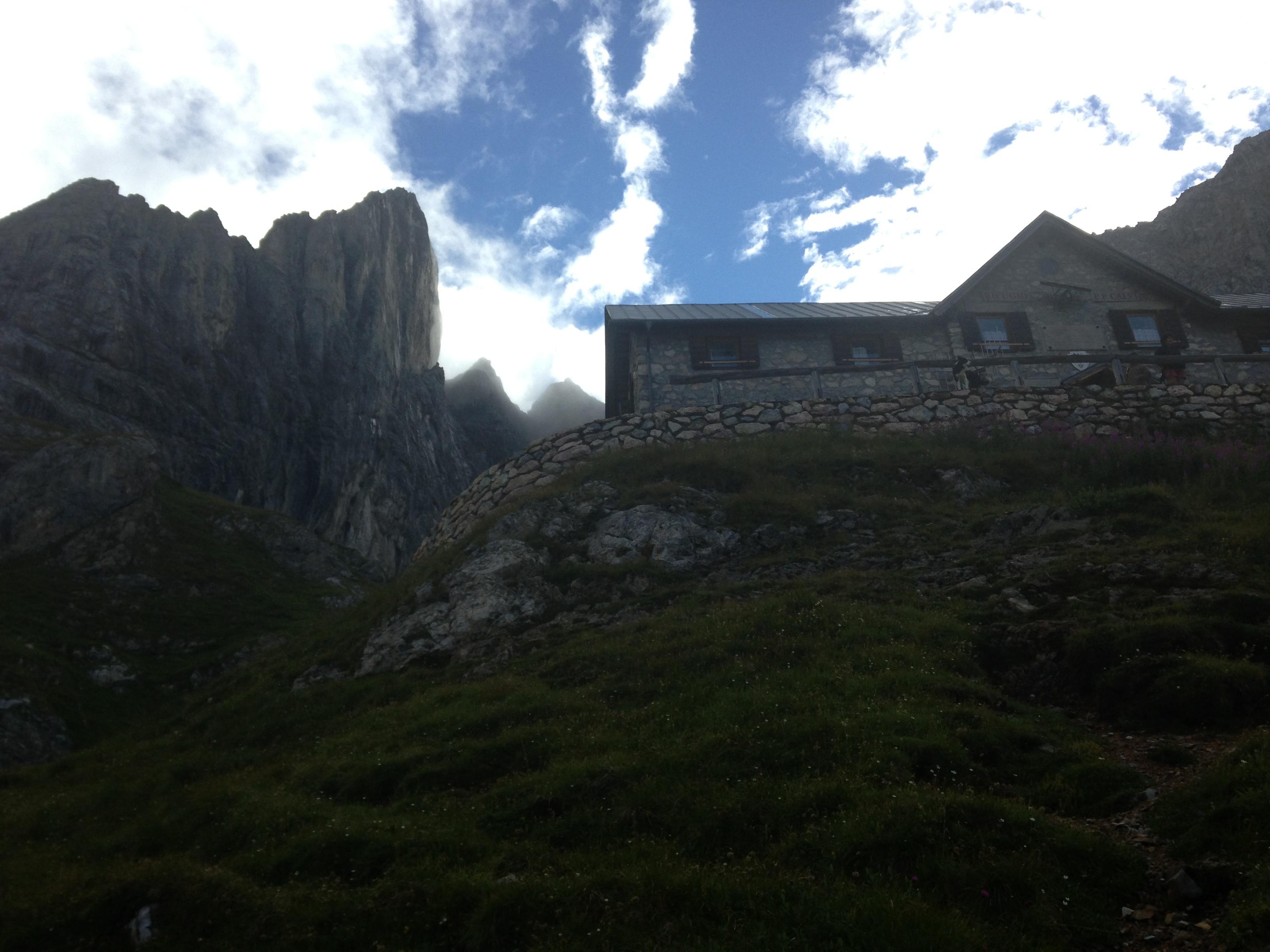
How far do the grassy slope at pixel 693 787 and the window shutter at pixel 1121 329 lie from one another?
51.9 feet

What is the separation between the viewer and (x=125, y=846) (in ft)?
42.8

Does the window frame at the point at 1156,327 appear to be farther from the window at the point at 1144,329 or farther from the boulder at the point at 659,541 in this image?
the boulder at the point at 659,541

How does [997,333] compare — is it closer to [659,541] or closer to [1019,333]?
[1019,333]

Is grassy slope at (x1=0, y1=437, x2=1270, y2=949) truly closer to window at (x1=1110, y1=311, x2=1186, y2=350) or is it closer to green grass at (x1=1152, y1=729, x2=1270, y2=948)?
green grass at (x1=1152, y1=729, x2=1270, y2=948)

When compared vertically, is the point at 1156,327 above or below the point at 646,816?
above

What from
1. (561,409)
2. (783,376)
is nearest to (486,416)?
(561,409)

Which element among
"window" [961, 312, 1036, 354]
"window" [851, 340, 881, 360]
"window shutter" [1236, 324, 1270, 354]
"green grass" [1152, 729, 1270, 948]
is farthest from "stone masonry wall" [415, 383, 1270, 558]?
"green grass" [1152, 729, 1270, 948]

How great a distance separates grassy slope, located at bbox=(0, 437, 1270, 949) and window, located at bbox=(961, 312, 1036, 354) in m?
14.2

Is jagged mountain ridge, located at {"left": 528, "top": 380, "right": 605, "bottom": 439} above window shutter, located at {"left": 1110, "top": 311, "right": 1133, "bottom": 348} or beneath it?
above

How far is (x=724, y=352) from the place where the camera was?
110ft

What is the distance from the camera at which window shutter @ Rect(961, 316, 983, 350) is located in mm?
33938

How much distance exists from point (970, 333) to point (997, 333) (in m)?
1.09

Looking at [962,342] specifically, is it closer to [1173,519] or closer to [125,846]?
[1173,519]

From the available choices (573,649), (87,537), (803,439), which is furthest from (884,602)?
(87,537)
